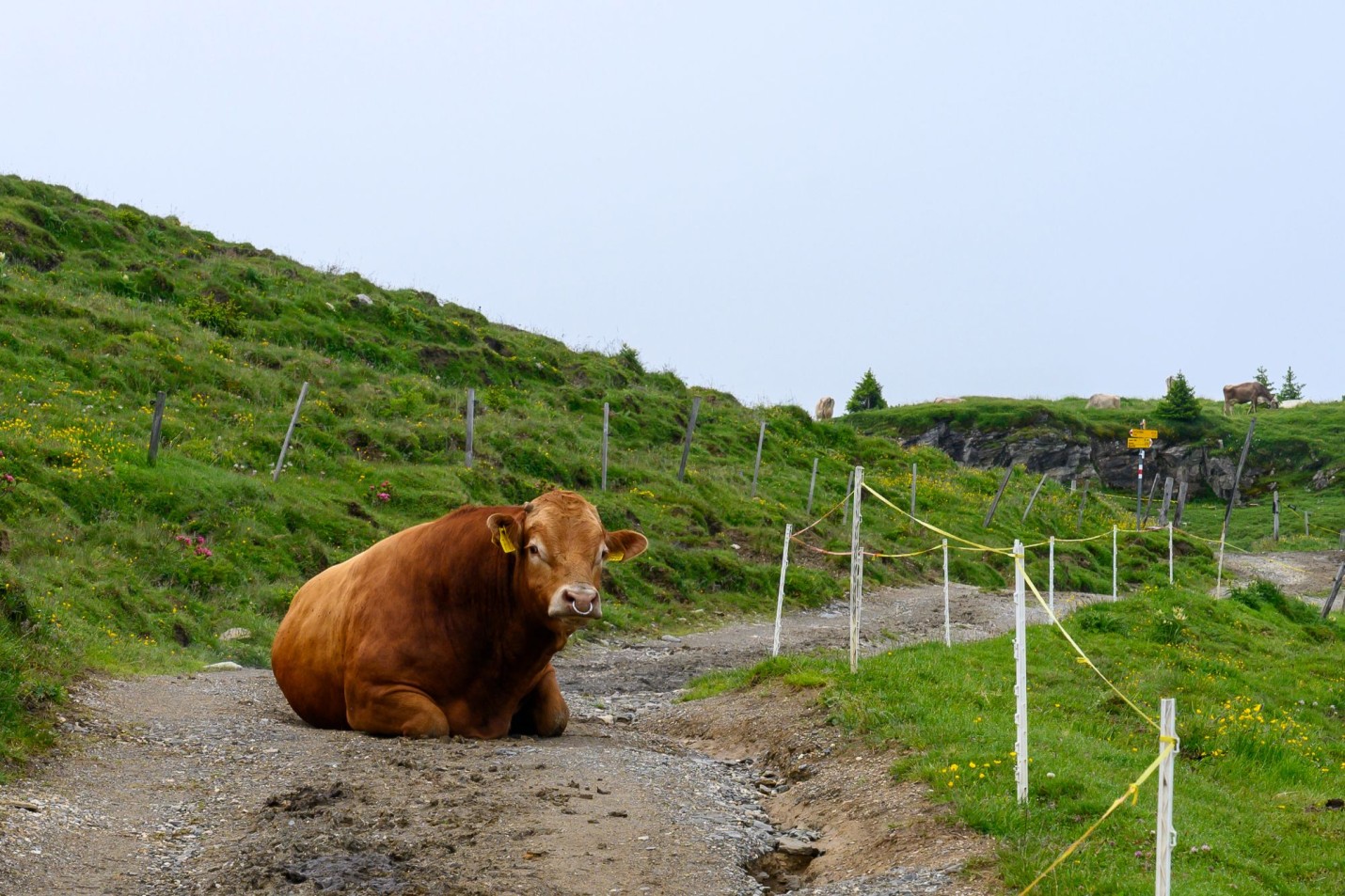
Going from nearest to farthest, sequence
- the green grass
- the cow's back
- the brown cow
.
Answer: the green grass < the brown cow < the cow's back

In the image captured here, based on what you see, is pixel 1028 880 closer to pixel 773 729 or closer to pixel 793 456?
pixel 773 729

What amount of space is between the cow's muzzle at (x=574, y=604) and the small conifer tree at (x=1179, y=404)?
222ft

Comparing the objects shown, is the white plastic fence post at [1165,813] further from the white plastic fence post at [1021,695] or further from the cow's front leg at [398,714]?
the cow's front leg at [398,714]

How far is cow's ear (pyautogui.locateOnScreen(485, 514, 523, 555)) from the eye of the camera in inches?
395

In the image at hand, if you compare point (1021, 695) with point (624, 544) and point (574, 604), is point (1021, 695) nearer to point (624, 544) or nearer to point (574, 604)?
point (574, 604)

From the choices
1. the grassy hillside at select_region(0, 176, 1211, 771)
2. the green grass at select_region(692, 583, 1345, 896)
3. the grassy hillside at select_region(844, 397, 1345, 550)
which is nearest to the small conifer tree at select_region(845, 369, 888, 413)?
the grassy hillside at select_region(844, 397, 1345, 550)

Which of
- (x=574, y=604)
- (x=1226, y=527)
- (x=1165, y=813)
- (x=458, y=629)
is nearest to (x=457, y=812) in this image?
(x=574, y=604)

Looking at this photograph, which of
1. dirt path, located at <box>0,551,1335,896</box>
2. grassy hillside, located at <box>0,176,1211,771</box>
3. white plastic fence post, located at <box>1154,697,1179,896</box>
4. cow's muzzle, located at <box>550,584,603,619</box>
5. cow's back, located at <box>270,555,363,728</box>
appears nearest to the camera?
white plastic fence post, located at <box>1154,697,1179,896</box>

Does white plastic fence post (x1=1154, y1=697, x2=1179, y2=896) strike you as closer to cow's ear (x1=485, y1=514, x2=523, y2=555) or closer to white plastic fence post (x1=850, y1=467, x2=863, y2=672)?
cow's ear (x1=485, y1=514, x2=523, y2=555)

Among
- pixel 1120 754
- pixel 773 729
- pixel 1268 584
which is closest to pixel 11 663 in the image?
pixel 773 729

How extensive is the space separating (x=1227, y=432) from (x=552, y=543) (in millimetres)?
67096

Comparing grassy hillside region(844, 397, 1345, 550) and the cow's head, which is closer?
the cow's head

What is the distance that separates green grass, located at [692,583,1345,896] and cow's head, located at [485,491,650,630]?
2556 millimetres

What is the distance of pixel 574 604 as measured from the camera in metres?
9.17
